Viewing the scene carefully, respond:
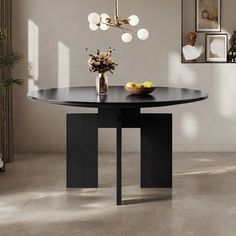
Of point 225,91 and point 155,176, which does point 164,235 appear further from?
point 225,91

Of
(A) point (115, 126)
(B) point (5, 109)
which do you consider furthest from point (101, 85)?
(B) point (5, 109)

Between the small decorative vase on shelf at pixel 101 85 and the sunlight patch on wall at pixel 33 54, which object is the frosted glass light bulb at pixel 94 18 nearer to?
the small decorative vase on shelf at pixel 101 85

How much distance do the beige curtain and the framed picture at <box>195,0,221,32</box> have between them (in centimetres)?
209

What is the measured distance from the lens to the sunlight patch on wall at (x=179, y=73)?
6.54 m

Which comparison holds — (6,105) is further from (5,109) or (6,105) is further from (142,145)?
(142,145)

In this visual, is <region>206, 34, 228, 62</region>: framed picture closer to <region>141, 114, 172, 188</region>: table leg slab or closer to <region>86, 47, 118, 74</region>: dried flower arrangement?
<region>141, 114, 172, 188</region>: table leg slab

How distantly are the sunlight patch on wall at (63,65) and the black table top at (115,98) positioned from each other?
134 centimetres

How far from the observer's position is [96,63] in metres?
4.69

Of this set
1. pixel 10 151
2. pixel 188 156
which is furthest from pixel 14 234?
pixel 188 156

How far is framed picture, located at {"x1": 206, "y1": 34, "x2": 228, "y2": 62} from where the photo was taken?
6.66 meters

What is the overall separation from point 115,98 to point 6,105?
194 centimetres

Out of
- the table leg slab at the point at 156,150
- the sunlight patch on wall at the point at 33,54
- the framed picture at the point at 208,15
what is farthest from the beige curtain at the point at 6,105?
the framed picture at the point at 208,15

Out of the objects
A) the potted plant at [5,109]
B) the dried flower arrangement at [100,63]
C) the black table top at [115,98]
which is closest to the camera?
the black table top at [115,98]

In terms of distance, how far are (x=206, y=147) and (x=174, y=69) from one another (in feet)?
3.10
